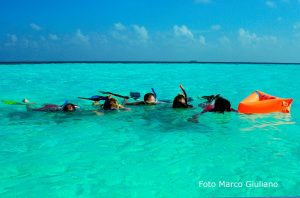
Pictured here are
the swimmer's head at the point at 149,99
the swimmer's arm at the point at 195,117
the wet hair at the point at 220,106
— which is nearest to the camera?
the swimmer's arm at the point at 195,117

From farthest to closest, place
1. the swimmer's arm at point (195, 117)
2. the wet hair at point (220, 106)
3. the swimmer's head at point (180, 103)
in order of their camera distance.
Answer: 1. the swimmer's head at point (180, 103)
2. the wet hair at point (220, 106)
3. the swimmer's arm at point (195, 117)

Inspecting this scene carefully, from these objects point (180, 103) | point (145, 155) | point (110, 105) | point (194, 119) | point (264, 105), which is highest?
point (264, 105)

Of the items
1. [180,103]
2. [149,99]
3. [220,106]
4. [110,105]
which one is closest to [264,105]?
[220,106]

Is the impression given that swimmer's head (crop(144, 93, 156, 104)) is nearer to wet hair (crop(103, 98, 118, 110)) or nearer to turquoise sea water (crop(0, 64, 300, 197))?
wet hair (crop(103, 98, 118, 110))

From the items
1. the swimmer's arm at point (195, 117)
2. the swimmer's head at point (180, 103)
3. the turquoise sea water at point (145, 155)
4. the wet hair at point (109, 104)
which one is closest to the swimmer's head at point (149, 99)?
the swimmer's head at point (180, 103)

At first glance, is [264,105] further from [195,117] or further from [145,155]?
[145,155]

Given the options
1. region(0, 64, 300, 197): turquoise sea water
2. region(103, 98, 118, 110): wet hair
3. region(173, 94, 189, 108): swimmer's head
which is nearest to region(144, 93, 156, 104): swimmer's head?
region(173, 94, 189, 108): swimmer's head

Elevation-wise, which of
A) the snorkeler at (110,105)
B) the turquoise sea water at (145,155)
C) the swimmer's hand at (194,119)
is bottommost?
the turquoise sea water at (145,155)

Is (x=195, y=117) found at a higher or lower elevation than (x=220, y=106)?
lower

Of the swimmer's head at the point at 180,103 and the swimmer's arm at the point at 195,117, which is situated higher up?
the swimmer's head at the point at 180,103

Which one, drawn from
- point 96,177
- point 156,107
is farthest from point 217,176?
point 156,107

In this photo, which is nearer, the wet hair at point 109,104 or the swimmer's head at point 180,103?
the wet hair at point 109,104

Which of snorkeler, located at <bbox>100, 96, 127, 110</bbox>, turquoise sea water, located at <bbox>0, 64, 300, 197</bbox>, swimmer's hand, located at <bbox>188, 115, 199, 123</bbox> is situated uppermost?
snorkeler, located at <bbox>100, 96, 127, 110</bbox>

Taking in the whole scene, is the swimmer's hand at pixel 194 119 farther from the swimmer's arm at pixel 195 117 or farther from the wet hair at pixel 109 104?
the wet hair at pixel 109 104
